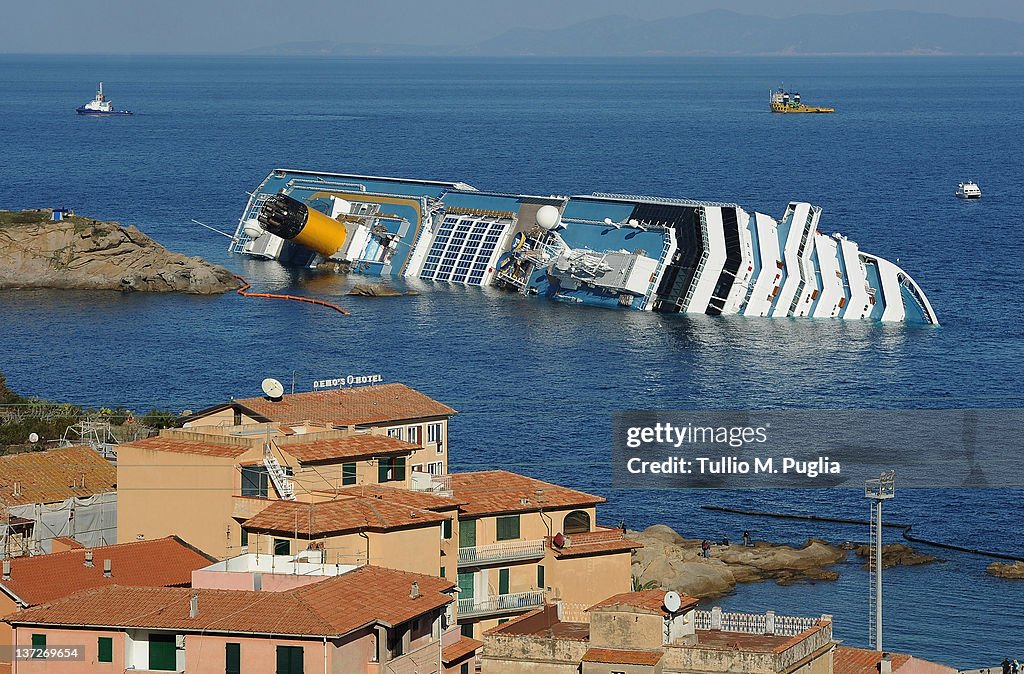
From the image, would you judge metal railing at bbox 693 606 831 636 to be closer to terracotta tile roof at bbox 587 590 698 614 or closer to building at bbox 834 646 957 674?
terracotta tile roof at bbox 587 590 698 614

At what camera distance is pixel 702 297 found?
105 metres

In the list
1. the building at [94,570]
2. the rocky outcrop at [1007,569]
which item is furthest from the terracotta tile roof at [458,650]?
the rocky outcrop at [1007,569]

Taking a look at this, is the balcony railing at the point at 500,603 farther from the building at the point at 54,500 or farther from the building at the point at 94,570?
the building at the point at 54,500

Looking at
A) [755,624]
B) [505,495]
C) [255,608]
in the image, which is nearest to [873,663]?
[755,624]

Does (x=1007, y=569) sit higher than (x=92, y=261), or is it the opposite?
(x=92, y=261)

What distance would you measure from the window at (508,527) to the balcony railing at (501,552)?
0.17m

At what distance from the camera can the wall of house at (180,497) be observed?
41.6m

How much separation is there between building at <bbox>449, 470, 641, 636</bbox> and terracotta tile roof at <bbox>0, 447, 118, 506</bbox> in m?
8.63

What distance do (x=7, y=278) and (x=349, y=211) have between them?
762 inches

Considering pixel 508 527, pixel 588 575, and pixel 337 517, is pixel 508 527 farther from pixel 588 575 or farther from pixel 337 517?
pixel 337 517

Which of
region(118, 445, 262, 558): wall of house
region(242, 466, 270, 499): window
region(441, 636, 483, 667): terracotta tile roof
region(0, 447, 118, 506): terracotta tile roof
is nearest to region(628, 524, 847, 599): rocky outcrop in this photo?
region(0, 447, 118, 506): terracotta tile roof

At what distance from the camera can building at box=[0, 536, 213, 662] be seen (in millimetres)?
37125

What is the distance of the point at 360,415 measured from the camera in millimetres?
48844

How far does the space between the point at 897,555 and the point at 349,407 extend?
758 inches
